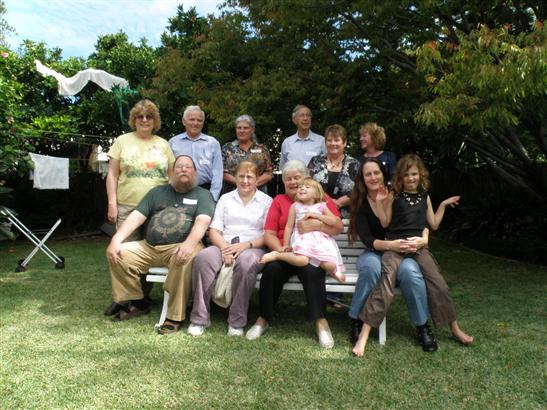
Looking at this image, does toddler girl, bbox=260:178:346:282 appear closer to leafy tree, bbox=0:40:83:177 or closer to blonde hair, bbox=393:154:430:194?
blonde hair, bbox=393:154:430:194

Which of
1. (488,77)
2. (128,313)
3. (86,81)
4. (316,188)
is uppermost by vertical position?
(86,81)

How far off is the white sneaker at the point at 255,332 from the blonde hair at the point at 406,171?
5.32 feet

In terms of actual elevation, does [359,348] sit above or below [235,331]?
above

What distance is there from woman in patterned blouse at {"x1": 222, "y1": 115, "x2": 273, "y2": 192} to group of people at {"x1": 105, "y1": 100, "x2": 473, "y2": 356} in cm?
33

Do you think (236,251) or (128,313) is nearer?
(236,251)

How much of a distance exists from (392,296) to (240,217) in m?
1.53

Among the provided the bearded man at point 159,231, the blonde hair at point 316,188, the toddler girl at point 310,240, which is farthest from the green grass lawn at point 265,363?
the blonde hair at point 316,188

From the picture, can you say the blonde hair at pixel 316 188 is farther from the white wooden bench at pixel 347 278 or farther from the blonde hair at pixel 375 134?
the blonde hair at pixel 375 134

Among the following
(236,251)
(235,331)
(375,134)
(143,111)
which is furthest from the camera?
(375,134)

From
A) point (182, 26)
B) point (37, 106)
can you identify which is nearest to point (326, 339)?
point (182, 26)

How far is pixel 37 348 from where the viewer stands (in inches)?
141

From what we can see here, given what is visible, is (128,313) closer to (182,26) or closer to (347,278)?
(347,278)

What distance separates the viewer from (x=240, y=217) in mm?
4359

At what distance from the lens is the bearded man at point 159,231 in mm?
4277
